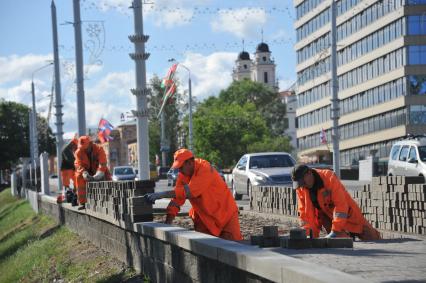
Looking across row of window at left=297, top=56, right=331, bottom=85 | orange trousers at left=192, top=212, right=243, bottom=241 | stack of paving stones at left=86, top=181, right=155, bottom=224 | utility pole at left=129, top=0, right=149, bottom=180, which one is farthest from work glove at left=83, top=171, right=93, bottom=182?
row of window at left=297, top=56, right=331, bottom=85

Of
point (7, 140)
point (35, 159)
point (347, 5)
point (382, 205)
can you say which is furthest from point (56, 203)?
point (7, 140)

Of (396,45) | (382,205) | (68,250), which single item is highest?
(396,45)

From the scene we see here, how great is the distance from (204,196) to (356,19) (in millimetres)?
73143

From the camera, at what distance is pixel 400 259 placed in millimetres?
7137

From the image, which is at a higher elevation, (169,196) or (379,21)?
(379,21)

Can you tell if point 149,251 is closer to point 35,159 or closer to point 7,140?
point 35,159

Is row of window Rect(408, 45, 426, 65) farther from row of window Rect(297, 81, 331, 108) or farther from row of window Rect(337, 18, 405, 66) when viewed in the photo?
row of window Rect(297, 81, 331, 108)

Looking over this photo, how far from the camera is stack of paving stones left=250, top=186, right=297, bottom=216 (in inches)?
654

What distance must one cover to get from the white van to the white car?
316 cm

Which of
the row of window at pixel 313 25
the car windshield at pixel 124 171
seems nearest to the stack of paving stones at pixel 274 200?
the car windshield at pixel 124 171

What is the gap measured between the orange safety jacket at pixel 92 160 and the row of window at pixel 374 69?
191 feet

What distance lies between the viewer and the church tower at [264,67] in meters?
168

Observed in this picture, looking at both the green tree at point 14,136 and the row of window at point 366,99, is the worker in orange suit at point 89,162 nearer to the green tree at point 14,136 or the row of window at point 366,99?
the row of window at point 366,99

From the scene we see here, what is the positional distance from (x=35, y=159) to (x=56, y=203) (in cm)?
2930
